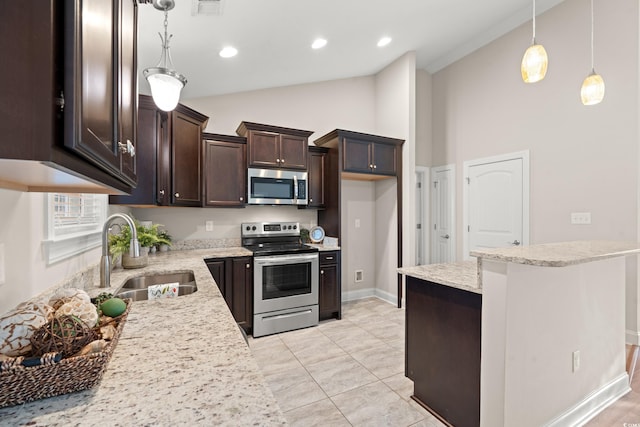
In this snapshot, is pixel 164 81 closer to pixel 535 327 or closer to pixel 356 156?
pixel 535 327

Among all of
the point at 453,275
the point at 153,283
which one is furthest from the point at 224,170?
the point at 453,275

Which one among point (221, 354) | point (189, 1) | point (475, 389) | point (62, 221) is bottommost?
point (475, 389)

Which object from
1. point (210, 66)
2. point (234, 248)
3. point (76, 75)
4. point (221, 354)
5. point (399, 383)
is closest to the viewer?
point (76, 75)

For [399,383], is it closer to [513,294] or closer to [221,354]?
[513,294]

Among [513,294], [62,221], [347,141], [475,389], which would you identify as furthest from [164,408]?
[347,141]

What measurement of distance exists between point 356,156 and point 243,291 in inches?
82.9

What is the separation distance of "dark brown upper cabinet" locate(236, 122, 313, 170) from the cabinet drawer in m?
1.07

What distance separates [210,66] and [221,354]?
2632 mm

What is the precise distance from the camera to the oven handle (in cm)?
305

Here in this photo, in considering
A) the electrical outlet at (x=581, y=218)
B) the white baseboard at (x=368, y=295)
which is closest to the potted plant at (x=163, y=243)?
the white baseboard at (x=368, y=295)

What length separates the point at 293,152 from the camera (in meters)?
3.52

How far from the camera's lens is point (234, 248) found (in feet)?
11.5

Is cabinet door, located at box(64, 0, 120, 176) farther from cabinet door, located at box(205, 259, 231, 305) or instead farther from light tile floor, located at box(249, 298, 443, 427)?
cabinet door, located at box(205, 259, 231, 305)

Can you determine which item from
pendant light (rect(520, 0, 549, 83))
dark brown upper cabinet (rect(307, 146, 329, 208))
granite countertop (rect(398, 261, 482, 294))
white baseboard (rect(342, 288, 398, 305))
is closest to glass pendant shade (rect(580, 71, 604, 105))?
pendant light (rect(520, 0, 549, 83))
